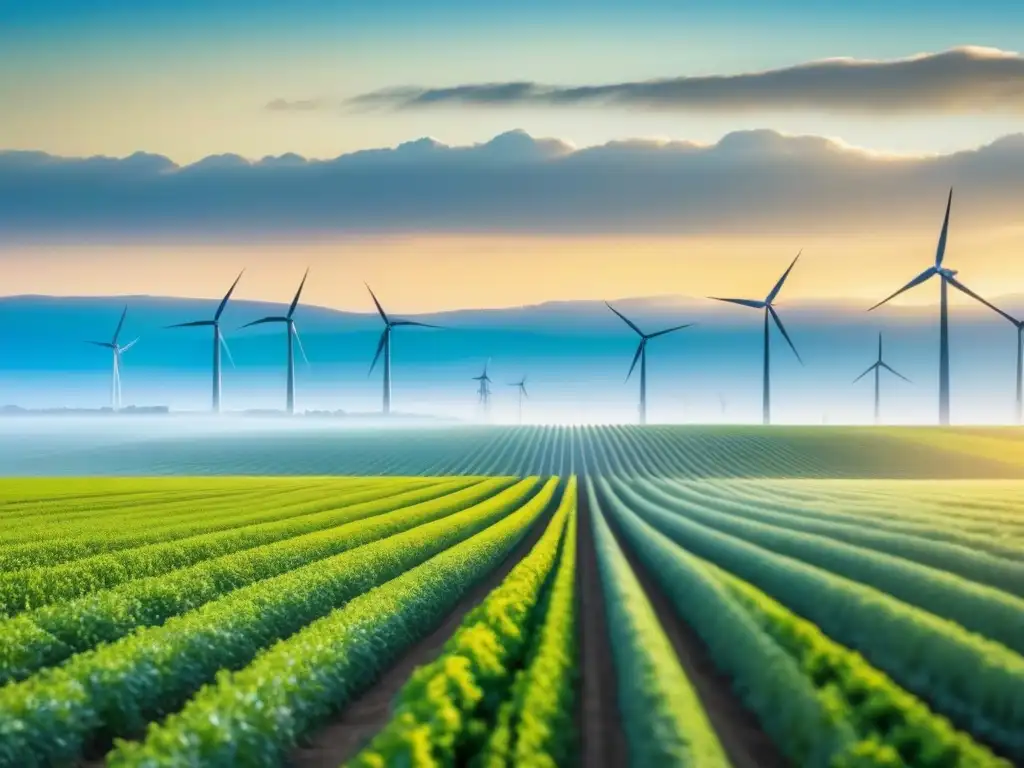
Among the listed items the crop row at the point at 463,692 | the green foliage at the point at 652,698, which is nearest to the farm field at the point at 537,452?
the green foliage at the point at 652,698

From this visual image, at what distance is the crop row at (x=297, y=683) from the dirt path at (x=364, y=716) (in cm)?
20

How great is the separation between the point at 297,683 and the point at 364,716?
1.55m

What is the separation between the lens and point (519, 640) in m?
17.4

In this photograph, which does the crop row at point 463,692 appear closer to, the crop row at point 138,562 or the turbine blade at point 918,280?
the crop row at point 138,562

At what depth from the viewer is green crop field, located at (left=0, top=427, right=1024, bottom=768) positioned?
12.5 meters

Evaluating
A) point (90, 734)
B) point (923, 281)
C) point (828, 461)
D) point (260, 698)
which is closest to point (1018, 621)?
point (260, 698)

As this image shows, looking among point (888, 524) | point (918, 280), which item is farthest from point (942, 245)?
point (888, 524)

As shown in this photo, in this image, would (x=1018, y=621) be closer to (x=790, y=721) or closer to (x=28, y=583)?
(x=790, y=721)

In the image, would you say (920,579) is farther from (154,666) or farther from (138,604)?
(138,604)

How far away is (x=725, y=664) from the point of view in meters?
18.2

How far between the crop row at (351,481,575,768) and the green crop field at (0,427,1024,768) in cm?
5

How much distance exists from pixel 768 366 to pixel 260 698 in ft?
408

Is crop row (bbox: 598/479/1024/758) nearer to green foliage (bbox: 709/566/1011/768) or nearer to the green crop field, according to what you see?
the green crop field

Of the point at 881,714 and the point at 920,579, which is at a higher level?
the point at 920,579
